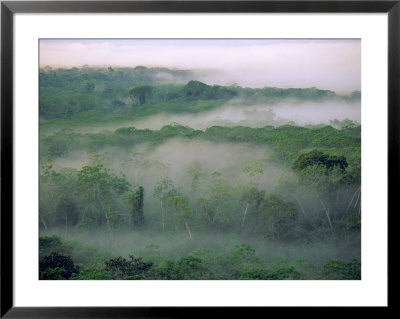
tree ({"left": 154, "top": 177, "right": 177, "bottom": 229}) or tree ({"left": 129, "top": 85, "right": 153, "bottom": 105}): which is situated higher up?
tree ({"left": 129, "top": 85, "right": 153, "bottom": 105})

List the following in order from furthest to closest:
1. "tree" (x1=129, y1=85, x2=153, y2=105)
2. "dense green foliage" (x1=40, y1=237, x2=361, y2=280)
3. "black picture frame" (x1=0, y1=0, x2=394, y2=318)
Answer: "tree" (x1=129, y1=85, x2=153, y2=105) < "dense green foliage" (x1=40, y1=237, x2=361, y2=280) < "black picture frame" (x1=0, y1=0, x2=394, y2=318)

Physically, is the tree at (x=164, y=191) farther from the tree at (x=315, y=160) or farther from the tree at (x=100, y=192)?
the tree at (x=315, y=160)

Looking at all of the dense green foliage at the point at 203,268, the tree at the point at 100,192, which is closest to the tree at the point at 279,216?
the dense green foliage at the point at 203,268

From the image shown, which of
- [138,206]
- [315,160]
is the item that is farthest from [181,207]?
[315,160]

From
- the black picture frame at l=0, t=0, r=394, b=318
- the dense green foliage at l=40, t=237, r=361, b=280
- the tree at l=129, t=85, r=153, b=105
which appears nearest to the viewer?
the black picture frame at l=0, t=0, r=394, b=318

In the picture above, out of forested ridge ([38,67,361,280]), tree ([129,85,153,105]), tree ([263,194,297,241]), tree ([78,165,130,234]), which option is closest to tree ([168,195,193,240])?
forested ridge ([38,67,361,280])

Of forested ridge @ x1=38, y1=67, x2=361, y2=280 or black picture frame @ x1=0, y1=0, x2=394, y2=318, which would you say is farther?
forested ridge @ x1=38, y1=67, x2=361, y2=280

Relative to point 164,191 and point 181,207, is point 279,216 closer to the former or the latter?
point 181,207

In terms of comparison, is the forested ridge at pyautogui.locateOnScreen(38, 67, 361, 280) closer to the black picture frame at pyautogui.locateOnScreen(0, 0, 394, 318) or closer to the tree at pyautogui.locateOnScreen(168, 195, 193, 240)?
the tree at pyautogui.locateOnScreen(168, 195, 193, 240)

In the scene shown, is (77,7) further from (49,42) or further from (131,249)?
(131,249)
